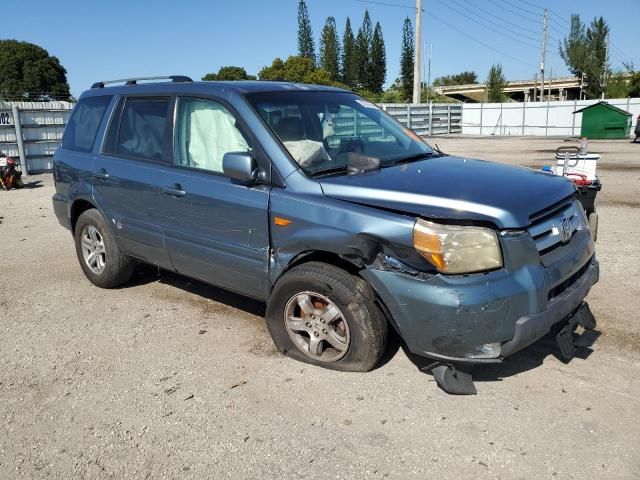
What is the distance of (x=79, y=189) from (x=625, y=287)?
507 cm

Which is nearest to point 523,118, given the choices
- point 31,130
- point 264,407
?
point 31,130

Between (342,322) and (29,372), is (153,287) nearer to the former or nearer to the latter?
(29,372)

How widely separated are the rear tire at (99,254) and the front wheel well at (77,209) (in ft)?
0.29

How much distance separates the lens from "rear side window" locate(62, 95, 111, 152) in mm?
5223

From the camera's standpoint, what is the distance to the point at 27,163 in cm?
1495

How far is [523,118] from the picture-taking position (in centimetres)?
3503

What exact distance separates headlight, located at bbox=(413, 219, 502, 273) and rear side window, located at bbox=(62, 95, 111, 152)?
11.7 ft

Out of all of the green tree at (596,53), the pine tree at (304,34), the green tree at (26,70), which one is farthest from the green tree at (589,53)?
the green tree at (26,70)

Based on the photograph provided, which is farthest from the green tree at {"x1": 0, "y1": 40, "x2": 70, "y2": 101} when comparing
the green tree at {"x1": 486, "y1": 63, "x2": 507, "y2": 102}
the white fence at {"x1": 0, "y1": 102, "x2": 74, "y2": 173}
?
the white fence at {"x1": 0, "y1": 102, "x2": 74, "y2": 173}

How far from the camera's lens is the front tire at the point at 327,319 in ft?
10.9

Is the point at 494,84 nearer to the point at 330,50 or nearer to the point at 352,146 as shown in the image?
the point at 330,50

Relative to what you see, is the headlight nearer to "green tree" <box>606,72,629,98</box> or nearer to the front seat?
the front seat

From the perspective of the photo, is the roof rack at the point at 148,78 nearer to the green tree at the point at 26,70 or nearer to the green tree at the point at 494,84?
the green tree at the point at 494,84

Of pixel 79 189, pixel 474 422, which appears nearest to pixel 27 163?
pixel 79 189
